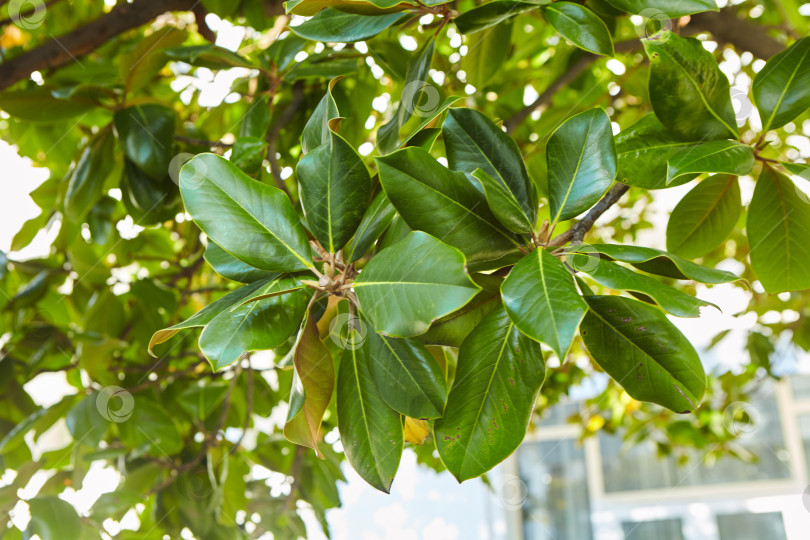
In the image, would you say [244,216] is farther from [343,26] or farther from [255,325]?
[343,26]

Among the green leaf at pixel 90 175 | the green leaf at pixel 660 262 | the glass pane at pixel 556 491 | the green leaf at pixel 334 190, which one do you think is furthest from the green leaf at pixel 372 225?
the glass pane at pixel 556 491

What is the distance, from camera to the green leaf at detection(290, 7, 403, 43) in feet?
1.57

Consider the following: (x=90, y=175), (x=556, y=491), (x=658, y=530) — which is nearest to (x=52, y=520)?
(x=90, y=175)

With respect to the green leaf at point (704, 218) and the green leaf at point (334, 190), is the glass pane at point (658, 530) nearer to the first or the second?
the green leaf at point (704, 218)

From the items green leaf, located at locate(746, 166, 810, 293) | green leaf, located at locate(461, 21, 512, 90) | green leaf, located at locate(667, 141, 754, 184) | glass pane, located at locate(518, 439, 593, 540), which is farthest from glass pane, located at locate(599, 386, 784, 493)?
green leaf, located at locate(667, 141, 754, 184)

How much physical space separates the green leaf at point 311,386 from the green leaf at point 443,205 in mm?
91

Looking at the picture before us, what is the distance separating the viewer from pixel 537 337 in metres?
0.29

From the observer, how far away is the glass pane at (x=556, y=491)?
3.86 m

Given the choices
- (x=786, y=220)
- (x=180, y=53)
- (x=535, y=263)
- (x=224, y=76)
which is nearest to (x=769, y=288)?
(x=786, y=220)

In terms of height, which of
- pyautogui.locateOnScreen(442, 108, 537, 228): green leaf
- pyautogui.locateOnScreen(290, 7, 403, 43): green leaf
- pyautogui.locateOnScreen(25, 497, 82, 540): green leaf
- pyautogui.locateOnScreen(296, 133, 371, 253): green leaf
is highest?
pyautogui.locateOnScreen(290, 7, 403, 43): green leaf

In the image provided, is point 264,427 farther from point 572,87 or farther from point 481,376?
point 481,376

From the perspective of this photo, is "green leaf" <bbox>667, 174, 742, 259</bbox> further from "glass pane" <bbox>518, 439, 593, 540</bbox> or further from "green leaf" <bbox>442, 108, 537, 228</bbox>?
"glass pane" <bbox>518, 439, 593, 540</bbox>

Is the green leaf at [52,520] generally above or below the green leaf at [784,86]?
below

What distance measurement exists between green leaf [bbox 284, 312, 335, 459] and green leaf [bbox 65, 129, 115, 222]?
0.50 meters
